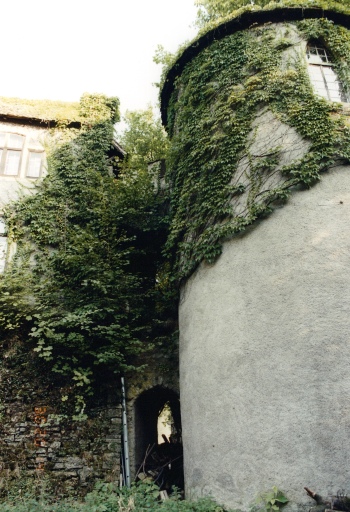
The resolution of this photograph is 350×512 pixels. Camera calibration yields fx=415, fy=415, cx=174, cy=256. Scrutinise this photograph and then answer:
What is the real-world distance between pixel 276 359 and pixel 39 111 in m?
12.7

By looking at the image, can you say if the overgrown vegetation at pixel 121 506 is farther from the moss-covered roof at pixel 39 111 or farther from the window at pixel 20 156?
the moss-covered roof at pixel 39 111

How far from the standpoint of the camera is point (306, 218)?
25.2ft

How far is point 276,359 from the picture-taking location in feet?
22.7

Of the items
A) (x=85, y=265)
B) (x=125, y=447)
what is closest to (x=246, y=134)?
(x=85, y=265)

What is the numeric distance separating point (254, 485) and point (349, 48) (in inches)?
407

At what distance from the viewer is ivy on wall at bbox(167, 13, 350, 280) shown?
8281 mm

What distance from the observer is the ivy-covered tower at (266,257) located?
6.44 m

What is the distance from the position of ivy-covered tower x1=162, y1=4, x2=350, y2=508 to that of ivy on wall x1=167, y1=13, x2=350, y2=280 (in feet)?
0.11

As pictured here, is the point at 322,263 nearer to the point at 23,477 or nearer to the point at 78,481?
the point at 78,481

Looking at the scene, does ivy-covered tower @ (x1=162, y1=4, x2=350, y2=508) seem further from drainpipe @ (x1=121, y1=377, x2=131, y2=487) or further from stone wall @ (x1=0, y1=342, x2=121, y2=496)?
stone wall @ (x1=0, y1=342, x2=121, y2=496)

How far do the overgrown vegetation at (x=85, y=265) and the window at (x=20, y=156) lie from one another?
1.99 ft

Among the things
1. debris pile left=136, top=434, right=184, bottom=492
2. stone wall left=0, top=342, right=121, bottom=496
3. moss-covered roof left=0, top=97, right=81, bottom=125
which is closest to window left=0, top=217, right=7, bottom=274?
stone wall left=0, top=342, right=121, bottom=496

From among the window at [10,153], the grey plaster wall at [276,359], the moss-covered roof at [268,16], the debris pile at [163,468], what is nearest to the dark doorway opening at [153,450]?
the debris pile at [163,468]

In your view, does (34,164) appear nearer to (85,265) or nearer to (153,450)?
(85,265)
